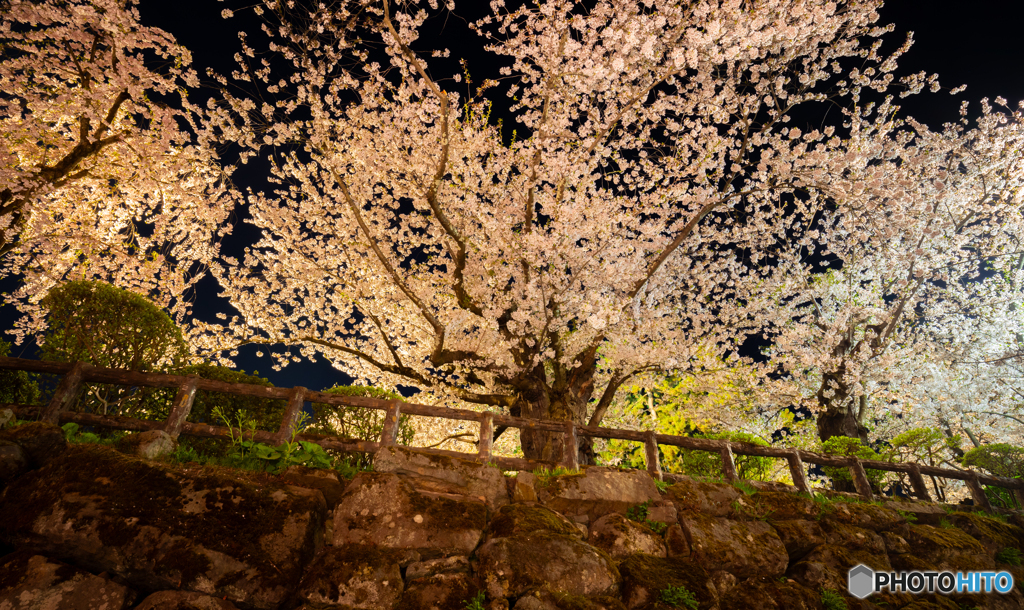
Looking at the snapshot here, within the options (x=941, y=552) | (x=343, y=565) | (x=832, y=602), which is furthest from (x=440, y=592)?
(x=941, y=552)

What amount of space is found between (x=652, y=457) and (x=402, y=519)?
473 centimetres

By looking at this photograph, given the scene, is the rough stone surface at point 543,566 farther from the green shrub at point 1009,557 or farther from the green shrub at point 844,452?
the green shrub at point 1009,557

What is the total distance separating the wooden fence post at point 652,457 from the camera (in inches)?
285

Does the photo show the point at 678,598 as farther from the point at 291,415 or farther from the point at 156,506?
the point at 156,506

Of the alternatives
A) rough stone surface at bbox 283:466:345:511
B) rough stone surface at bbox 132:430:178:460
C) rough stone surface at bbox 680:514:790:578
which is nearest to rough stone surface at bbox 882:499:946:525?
rough stone surface at bbox 680:514:790:578

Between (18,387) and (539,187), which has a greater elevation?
(539,187)

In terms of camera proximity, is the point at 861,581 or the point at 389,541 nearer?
the point at 389,541

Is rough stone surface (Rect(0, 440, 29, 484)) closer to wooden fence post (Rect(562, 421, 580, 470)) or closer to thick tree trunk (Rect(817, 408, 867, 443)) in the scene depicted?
wooden fence post (Rect(562, 421, 580, 470))

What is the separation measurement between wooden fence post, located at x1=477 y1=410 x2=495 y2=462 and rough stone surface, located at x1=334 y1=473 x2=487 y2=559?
126 cm

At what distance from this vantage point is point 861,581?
638cm

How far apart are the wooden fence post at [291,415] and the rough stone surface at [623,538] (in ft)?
15.0

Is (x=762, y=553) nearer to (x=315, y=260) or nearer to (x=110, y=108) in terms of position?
(x=315, y=260)

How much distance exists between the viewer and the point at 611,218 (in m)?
10.8

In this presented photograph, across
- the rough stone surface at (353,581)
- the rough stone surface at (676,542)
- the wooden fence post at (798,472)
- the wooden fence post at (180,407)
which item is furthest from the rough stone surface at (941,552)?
the wooden fence post at (180,407)
